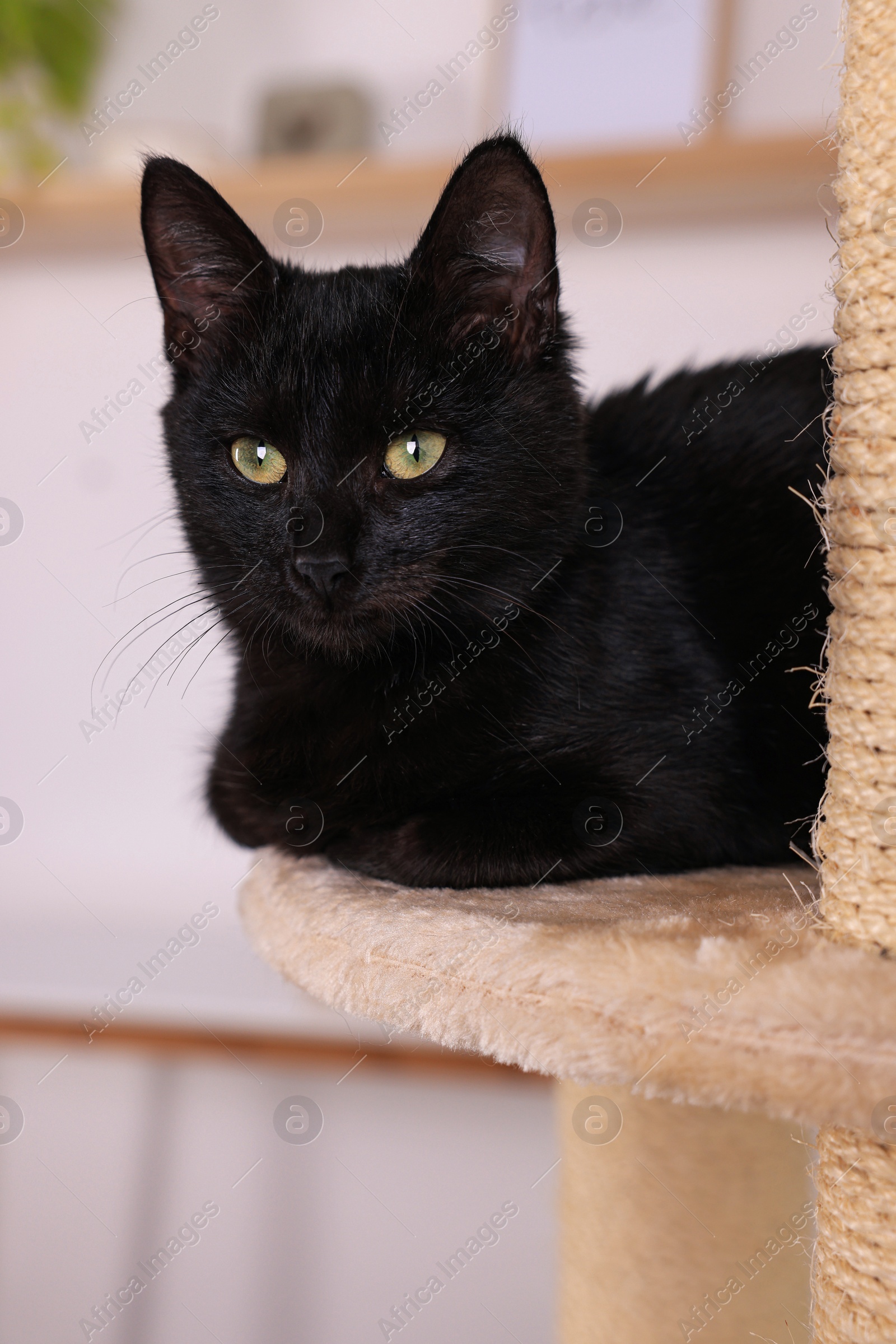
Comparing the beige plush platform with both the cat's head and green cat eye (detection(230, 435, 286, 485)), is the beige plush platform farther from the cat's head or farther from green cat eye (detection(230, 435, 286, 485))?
green cat eye (detection(230, 435, 286, 485))

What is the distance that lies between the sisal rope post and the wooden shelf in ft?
4.06

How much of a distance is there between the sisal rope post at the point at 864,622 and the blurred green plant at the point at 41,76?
2.00 m

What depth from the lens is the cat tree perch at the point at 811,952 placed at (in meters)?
0.54

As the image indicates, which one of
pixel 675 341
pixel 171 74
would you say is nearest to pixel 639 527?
pixel 675 341

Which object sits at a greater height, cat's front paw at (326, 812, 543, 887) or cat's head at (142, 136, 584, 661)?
cat's head at (142, 136, 584, 661)

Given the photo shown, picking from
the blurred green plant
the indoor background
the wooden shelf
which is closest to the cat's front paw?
the indoor background

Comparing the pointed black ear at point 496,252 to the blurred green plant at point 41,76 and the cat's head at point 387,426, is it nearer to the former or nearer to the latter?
the cat's head at point 387,426

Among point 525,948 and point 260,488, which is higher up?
point 260,488

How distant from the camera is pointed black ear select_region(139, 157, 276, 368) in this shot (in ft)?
3.02

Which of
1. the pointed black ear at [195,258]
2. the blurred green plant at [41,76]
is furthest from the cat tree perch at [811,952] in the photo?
the blurred green plant at [41,76]

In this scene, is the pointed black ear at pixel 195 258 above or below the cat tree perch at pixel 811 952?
above

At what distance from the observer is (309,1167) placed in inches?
82.1

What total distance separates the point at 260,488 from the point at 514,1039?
505mm

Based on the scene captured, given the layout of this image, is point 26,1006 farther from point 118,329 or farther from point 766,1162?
point 766,1162
